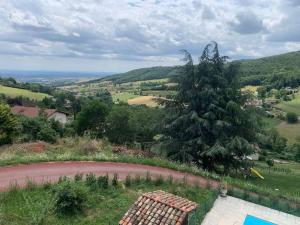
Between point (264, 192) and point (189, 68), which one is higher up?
point (189, 68)

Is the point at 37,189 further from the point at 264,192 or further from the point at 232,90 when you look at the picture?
the point at 232,90

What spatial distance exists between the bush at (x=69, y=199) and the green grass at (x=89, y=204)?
0.68ft

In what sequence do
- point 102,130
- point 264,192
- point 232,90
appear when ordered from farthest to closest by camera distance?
point 102,130 → point 232,90 → point 264,192

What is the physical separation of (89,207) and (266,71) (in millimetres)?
176442

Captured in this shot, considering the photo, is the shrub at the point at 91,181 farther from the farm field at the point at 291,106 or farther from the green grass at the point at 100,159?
the farm field at the point at 291,106

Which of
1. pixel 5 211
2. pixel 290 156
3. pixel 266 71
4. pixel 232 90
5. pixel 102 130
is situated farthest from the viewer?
pixel 266 71

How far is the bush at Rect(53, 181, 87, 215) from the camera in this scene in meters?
12.0

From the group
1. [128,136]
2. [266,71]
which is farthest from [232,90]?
[266,71]

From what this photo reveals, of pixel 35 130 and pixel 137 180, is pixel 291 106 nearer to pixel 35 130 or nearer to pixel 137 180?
pixel 35 130

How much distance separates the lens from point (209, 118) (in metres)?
22.2

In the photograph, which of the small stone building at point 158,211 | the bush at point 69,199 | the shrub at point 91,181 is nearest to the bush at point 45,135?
the shrub at point 91,181

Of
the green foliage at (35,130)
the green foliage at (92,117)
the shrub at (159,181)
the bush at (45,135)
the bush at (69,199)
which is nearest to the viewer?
the bush at (69,199)

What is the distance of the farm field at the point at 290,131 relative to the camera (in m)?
91.0

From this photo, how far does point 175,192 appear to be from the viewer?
14.2 m
